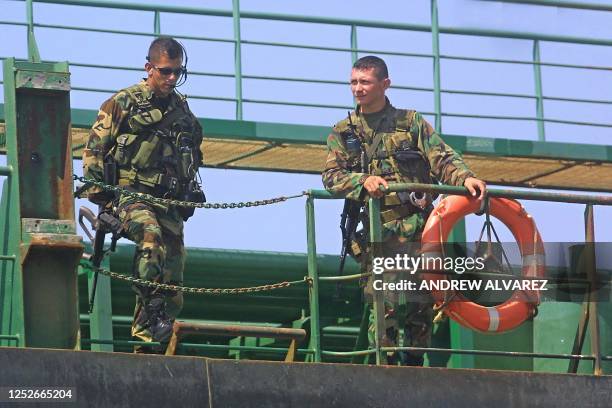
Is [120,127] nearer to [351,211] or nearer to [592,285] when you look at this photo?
[351,211]

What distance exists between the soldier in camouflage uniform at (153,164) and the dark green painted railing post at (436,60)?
→ 12.7 feet

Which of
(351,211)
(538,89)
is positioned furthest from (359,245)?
(538,89)

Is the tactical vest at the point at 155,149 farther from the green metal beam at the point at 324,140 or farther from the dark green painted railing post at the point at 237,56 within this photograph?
the dark green painted railing post at the point at 237,56

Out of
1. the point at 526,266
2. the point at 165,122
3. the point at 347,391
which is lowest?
the point at 347,391

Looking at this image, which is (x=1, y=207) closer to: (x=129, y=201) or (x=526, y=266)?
(x=129, y=201)

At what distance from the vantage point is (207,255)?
13.3m

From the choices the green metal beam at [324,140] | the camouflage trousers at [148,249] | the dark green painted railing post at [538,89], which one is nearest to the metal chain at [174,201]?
the camouflage trousers at [148,249]

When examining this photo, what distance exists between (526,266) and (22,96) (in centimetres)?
323

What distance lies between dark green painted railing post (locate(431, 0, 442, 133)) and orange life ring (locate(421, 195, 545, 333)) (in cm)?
343

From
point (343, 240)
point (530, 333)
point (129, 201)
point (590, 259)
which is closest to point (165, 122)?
point (129, 201)

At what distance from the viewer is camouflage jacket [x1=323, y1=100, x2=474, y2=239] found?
10.1m

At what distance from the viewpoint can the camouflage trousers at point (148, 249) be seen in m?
9.64

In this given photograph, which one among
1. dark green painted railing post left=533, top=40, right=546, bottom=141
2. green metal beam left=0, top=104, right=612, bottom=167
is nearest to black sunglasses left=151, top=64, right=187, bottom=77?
green metal beam left=0, top=104, right=612, bottom=167

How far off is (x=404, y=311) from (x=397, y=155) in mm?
1015
